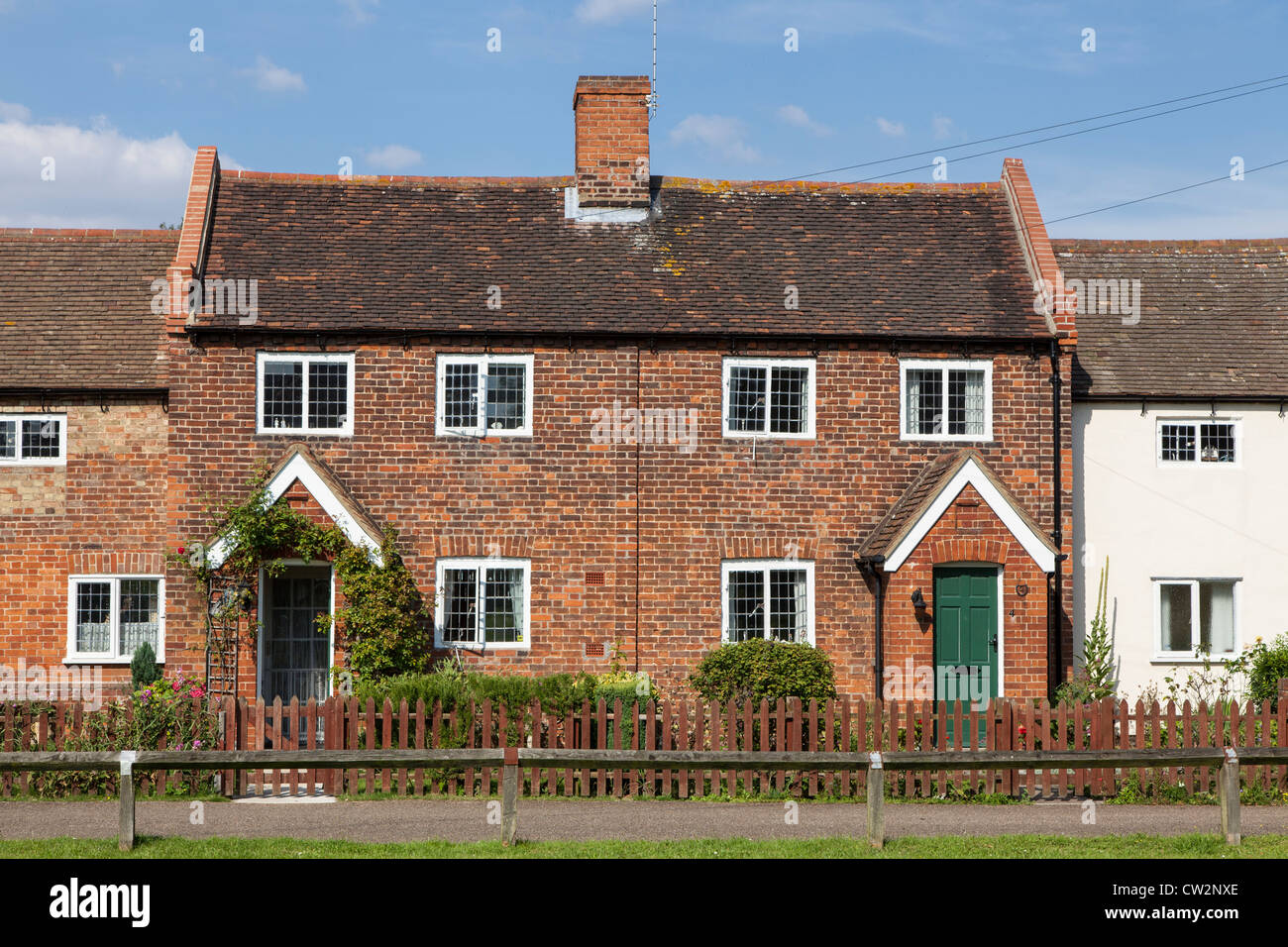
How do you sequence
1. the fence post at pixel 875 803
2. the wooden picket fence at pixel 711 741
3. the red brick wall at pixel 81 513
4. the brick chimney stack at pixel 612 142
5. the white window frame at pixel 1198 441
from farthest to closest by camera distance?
the brick chimney stack at pixel 612 142 → the white window frame at pixel 1198 441 → the red brick wall at pixel 81 513 → the wooden picket fence at pixel 711 741 → the fence post at pixel 875 803

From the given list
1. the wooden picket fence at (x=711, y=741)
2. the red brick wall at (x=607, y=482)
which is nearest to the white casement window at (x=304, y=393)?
the red brick wall at (x=607, y=482)

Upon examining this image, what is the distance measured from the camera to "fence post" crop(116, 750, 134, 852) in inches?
447

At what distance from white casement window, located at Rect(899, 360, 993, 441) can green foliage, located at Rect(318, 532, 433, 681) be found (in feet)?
25.8

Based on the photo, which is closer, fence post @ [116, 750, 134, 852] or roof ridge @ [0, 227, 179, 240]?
fence post @ [116, 750, 134, 852]

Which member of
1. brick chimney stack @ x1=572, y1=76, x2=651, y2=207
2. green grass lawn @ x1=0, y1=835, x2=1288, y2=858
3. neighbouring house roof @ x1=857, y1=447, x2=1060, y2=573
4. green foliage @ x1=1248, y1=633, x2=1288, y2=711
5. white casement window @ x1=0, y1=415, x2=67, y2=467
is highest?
brick chimney stack @ x1=572, y1=76, x2=651, y2=207

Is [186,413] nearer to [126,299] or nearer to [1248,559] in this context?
[126,299]

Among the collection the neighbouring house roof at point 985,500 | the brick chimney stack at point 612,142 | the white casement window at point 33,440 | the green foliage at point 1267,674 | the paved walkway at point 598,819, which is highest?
the brick chimney stack at point 612,142

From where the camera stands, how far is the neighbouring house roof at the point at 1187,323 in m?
21.5

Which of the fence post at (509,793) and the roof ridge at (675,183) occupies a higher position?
the roof ridge at (675,183)

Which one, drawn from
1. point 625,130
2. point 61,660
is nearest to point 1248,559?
point 625,130

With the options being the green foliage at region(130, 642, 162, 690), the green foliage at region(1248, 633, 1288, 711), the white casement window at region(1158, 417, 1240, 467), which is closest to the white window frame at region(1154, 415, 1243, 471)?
the white casement window at region(1158, 417, 1240, 467)

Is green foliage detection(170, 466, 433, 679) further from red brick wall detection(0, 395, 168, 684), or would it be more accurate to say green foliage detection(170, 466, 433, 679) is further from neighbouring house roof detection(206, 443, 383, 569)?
red brick wall detection(0, 395, 168, 684)

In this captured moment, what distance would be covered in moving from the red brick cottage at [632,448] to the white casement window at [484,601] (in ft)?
0.11

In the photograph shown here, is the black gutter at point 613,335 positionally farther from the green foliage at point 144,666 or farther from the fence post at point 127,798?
the fence post at point 127,798
